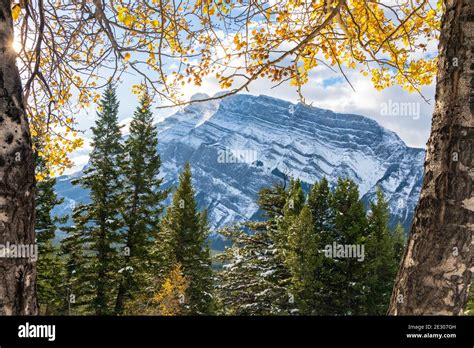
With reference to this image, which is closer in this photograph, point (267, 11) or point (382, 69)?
point (267, 11)

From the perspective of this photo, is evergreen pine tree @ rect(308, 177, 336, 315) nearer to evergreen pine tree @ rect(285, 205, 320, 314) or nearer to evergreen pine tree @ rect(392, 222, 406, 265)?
evergreen pine tree @ rect(285, 205, 320, 314)

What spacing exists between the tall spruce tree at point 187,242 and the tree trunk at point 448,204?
2210cm

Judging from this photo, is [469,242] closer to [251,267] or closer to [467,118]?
[467,118]

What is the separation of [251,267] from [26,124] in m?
21.2

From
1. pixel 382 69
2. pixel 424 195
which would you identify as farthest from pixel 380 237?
pixel 424 195

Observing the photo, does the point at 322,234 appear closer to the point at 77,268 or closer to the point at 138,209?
the point at 138,209

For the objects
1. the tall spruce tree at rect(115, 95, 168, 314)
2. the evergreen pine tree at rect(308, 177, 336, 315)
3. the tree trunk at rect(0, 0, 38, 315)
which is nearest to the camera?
the tree trunk at rect(0, 0, 38, 315)

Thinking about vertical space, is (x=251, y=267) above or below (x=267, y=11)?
below

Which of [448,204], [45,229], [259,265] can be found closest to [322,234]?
[259,265]

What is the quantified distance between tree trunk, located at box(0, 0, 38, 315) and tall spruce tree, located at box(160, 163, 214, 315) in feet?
71.8

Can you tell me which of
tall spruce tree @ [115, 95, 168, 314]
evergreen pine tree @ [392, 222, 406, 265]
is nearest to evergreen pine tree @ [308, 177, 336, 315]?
evergreen pine tree @ [392, 222, 406, 265]

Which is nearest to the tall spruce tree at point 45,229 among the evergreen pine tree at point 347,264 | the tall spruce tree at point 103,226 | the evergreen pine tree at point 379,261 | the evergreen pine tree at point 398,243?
the tall spruce tree at point 103,226

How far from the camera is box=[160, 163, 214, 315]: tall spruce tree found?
24.5 metres

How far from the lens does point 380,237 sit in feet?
82.6
